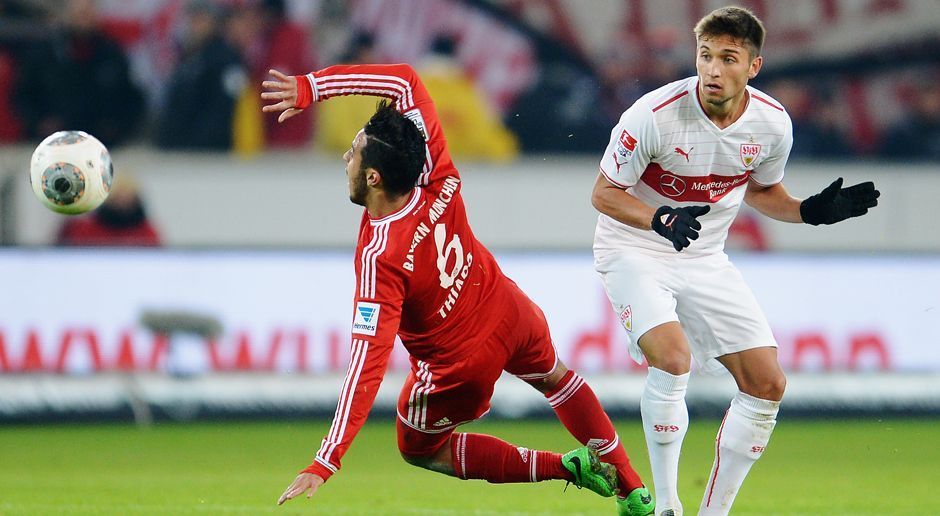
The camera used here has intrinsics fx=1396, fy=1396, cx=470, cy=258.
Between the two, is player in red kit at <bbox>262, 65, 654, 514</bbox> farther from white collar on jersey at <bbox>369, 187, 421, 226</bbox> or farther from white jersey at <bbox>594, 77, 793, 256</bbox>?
white jersey at <bbox>594, 77, 793, 256</bbox>

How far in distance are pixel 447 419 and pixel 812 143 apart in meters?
8.81

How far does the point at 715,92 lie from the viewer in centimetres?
575

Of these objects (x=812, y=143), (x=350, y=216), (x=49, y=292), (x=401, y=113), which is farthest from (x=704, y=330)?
(x=812, y=143)

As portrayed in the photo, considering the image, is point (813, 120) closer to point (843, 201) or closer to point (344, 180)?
point (344, 180)

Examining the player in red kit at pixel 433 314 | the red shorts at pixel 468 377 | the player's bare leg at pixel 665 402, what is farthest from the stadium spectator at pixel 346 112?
the player's bare leg at pixel 665 402

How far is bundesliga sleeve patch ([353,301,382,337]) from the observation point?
5340mm

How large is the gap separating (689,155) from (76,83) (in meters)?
8.25

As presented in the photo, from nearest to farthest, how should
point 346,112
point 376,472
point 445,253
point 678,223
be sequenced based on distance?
point 678,223
point 445,253
point 376,472
point 346,112

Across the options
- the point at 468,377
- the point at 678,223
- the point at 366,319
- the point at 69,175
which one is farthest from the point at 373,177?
the point at 69,175

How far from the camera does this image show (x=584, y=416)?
20.5 feet

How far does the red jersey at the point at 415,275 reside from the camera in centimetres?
532

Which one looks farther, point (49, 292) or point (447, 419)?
point (49, 292)

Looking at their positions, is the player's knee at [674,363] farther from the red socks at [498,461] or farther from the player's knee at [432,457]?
the player's knee at [432,457]

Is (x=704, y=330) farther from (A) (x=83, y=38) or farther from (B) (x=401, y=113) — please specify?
(A) (x=83, y=38)
